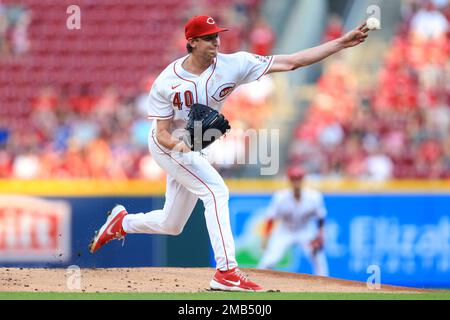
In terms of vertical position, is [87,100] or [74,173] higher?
[87,100]

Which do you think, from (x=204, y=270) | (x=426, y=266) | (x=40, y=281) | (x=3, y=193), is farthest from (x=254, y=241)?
(x=40, y=281)

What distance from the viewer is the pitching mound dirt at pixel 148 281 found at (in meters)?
7.48

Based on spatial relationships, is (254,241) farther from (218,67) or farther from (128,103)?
(218,67)

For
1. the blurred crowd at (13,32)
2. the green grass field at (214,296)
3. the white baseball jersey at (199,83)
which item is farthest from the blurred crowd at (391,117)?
the green grass field at (214,296)

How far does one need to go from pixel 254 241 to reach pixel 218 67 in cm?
608

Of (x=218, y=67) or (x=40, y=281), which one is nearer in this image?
(x=218, y=67)

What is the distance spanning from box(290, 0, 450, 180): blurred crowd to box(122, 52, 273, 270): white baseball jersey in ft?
21.6

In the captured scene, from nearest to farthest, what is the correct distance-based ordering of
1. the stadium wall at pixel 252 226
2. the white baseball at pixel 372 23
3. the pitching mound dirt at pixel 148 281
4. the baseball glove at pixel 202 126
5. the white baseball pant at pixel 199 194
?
the white baseball at pixel 372 23, the baseball glove at pixel 202 126, the white baseball pant at pixel 199 194, the pitching mound dirt at pixel 148 281, the stadium wall at pixel 252 226

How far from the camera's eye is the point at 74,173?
556 inches

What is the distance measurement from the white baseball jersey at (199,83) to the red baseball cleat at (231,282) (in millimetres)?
1129

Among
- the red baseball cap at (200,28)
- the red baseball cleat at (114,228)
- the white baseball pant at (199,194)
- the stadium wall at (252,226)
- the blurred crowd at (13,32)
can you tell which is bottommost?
the stadium wall at (252,226)

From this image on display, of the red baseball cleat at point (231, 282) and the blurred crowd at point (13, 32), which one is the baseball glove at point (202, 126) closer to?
the red baseball cleat at point (231, 282)

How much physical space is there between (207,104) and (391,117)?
7.91 m
